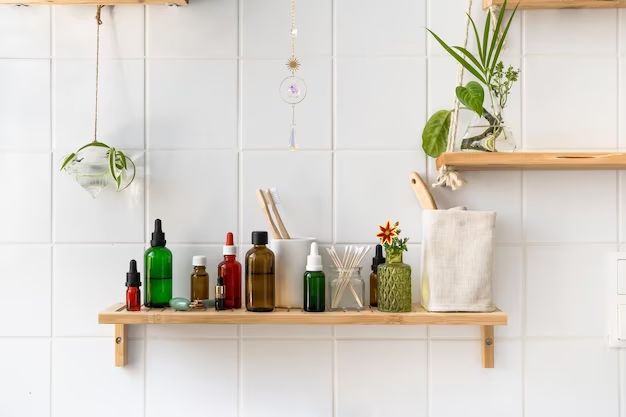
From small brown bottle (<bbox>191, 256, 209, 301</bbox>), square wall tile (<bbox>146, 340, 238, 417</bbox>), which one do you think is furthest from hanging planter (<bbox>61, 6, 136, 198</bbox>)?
square wall tile (<bbox>146, 340, 238, 417</bbox>)

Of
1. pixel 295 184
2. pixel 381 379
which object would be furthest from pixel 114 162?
pixel 381 379

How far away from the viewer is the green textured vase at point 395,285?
1.12m

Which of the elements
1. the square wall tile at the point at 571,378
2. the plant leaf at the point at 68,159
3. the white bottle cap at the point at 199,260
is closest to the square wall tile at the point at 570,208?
the square wall tile at the point at 571,378

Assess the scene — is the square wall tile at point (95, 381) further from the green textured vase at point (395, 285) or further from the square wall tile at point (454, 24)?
the square wall tile at point (454, 24)

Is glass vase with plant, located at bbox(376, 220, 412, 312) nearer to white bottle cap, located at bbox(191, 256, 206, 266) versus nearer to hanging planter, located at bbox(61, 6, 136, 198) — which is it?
white bottle cap, located at bbox(191, 256, 206, 266)

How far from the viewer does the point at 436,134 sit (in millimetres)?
1226

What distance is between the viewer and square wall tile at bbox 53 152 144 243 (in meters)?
1.26

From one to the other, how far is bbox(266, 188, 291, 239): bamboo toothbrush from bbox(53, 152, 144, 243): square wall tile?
0.87 feet

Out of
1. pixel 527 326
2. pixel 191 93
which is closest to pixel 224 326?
pixel 191 93

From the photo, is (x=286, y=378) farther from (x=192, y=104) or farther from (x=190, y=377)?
(x=192, y=104)

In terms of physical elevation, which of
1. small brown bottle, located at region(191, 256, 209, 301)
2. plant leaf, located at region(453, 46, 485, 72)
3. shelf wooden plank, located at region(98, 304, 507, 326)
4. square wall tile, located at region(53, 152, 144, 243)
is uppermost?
plant leaf, located at region(453, 46, 485, 72)

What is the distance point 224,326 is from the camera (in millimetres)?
1252

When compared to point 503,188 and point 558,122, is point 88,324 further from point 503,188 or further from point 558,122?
point 558,122

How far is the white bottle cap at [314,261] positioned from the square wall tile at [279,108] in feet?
0.77
